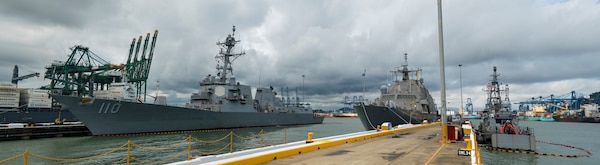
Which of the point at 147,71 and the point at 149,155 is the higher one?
the point at 147,71

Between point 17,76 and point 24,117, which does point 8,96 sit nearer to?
point 24,117

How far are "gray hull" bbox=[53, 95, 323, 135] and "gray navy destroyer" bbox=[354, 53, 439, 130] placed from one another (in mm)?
17808

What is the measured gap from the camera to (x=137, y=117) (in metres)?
28.7

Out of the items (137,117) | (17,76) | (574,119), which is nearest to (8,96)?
(17,76)

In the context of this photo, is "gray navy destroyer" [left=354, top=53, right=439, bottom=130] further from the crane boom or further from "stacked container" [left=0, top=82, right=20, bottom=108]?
the crane boom

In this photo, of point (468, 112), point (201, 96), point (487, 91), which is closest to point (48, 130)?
point (201, 96)

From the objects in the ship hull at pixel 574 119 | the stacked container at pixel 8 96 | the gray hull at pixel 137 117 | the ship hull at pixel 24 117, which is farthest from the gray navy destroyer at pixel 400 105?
the ship hull at pixel 574 119

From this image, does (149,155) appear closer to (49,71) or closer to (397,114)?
(397,114)

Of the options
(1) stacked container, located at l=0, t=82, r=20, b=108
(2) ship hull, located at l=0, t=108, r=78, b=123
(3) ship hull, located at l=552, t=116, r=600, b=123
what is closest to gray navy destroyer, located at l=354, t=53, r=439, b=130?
(2) ship hull, located at l=0, t=108, r=78, b=123

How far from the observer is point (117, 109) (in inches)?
1081

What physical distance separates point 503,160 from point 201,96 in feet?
109

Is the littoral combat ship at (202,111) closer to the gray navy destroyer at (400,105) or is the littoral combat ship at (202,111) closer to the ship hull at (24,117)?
the gray navy destroyer at (400,105)

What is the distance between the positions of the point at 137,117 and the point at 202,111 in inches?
282

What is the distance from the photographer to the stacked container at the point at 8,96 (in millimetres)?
46344
